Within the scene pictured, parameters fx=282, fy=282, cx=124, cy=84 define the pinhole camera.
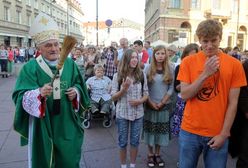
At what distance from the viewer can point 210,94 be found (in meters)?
2.41

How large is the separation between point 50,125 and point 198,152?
144cm

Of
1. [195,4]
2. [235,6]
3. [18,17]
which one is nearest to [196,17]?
[195,4]

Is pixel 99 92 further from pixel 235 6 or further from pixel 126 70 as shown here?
pixel 235 6

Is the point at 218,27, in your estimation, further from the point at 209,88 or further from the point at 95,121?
the point at 95,121

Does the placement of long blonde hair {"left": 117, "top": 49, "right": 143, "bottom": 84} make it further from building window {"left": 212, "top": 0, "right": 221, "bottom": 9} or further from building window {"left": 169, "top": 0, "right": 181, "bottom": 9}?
building window {"left": 212, "top": 0, "right": 221, "bottom": 9}

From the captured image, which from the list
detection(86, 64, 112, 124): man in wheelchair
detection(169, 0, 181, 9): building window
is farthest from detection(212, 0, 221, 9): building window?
detection(86, 64, 112, 124): man in wheelchair

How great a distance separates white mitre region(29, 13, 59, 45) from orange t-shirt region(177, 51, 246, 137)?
1336mm

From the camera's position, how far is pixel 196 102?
249 centimetres

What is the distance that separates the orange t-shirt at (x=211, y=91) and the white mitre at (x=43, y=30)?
1.34 m

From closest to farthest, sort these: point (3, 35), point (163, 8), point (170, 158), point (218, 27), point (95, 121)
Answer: point (218, 27)
point (170, 158)
point (95, 121)
point (163, 8)
point (3, 35)

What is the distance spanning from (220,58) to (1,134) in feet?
16.7

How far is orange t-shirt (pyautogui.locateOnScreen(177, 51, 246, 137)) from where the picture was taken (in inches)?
93.4

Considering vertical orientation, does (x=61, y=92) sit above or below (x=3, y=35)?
below

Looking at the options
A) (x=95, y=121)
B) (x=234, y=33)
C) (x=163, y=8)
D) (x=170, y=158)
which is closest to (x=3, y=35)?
(x=163, y=8)
